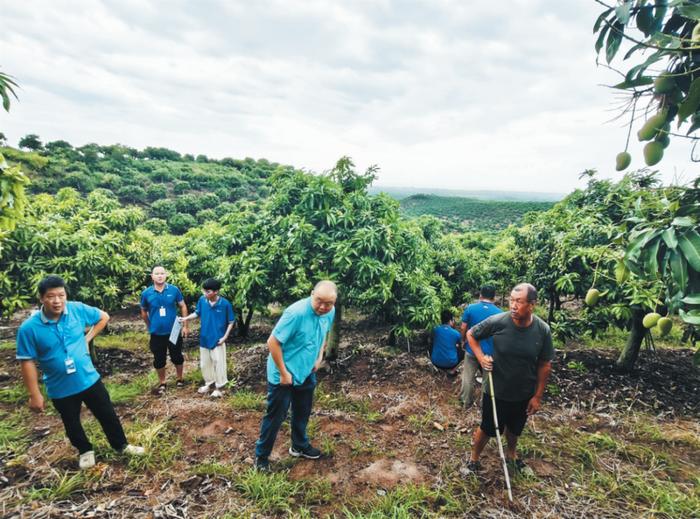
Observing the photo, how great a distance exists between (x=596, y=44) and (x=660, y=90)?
1.58ft

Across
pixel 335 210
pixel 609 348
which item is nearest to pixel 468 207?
pixel 609 348

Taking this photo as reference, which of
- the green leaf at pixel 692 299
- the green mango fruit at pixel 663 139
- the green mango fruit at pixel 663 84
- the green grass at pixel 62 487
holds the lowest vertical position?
the green grass at pixel 62 487

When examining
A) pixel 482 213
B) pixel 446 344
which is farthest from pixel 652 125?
pixel 482 213

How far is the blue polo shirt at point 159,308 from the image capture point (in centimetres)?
462

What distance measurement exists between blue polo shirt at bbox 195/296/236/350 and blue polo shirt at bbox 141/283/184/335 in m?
0.39

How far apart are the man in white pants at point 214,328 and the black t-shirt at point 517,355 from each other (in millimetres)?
3352

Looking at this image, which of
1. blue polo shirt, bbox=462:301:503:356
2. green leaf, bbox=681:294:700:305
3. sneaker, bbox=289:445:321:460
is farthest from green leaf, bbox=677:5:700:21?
sneaker, bbox=289:445:321:460

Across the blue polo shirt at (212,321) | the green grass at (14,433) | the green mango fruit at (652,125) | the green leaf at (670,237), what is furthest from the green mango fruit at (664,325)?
the green grass at (14,433)

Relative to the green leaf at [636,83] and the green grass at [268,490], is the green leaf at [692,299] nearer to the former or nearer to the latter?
the green leaf at [636,83]

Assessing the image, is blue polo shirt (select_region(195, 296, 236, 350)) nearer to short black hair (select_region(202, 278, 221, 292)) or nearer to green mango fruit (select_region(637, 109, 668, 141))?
short black hair (select_region(202, 278, 221, 292))

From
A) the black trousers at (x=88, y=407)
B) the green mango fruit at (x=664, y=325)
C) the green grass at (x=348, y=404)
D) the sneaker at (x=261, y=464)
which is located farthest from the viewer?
the green grass at (x=348, y=404)

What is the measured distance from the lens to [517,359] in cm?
288

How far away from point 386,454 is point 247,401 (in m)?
2.02

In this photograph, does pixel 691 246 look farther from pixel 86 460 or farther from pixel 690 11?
pixel 86 460
